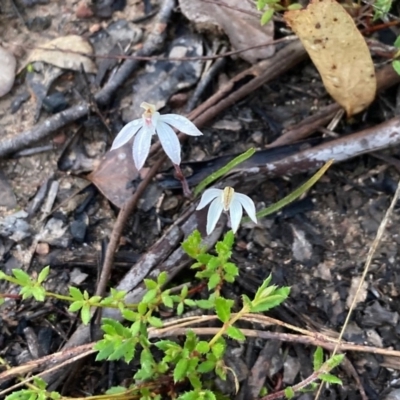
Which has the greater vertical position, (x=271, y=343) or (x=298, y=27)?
(x=298, y=27)

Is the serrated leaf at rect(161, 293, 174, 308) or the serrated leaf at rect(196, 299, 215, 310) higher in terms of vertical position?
the serrated leaf at rect(161, 293, 174, 308)

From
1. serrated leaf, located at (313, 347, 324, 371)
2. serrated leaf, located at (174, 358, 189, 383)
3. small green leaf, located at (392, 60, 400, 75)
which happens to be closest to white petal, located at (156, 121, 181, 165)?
serrated leaf, located at (174, 358, 189, 383)

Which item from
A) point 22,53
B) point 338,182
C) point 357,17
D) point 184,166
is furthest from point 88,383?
point 357,17

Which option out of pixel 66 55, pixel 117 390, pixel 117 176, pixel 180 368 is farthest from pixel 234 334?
pixel 66 55

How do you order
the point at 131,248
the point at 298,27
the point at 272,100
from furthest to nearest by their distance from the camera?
the point at 272,100, the point at 131,248, the point at 298,27

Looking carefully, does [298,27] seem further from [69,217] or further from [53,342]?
[53,342]

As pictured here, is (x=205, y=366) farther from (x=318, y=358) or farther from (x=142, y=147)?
(x=142, y=147)

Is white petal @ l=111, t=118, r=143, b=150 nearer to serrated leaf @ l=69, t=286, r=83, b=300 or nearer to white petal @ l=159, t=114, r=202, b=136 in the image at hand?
white petal @ l=159, t=114, r=202, b=136
